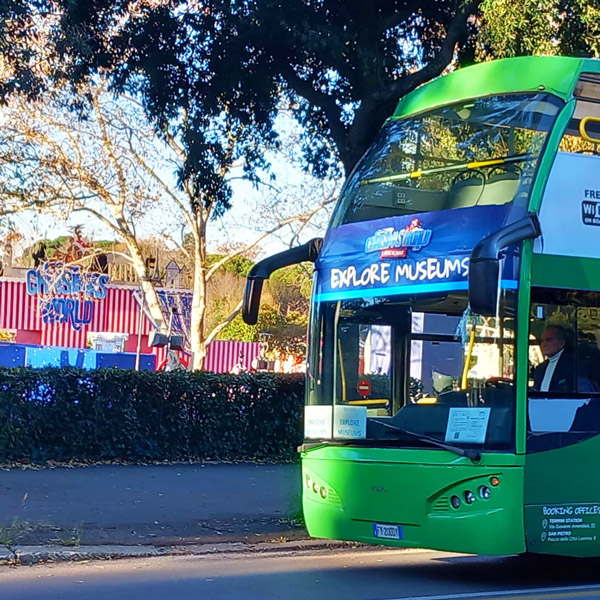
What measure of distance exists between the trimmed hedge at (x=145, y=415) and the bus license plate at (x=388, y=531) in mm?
7930

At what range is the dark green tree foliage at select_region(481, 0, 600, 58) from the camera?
1284 centimetres

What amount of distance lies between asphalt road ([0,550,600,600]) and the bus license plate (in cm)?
41

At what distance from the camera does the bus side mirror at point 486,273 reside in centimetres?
805

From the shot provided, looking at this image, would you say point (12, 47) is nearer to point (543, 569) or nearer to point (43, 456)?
point (43, 456)

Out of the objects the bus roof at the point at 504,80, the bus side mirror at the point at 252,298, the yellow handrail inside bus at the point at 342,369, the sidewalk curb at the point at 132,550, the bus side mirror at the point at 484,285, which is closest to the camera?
the bus side mirror at the point at 484,285

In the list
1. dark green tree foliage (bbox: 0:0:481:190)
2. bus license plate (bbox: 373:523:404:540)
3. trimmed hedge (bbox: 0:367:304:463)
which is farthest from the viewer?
trimmed hedge (bbox: 0:367:304:463)

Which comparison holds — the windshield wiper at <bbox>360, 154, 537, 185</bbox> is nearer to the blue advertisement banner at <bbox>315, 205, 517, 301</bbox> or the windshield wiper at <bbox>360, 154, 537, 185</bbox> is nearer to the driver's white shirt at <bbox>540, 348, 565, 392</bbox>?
the blue advertisement banner at <bbox>315, 205, 517, 301</bbox>

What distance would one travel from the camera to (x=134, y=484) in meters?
14.6

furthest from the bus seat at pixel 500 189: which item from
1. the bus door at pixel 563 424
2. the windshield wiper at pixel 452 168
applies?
the bus door at pixel 563 424

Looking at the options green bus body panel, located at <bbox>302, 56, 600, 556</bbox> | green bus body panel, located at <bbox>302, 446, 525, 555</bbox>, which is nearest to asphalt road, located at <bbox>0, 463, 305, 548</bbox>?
green bus body panel, located at <bbox>302, 446, 525, 555</bbox>

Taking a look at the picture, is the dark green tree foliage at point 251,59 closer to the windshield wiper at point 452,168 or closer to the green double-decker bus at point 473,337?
the windshield wiper at point 452,168

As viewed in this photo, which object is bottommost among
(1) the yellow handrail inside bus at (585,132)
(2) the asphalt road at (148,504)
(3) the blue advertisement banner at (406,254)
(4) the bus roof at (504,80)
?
(2) the asphalt road at (148,504)

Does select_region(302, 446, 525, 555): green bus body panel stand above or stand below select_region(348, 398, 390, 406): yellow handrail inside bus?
below

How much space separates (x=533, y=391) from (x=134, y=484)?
24.0 feet
